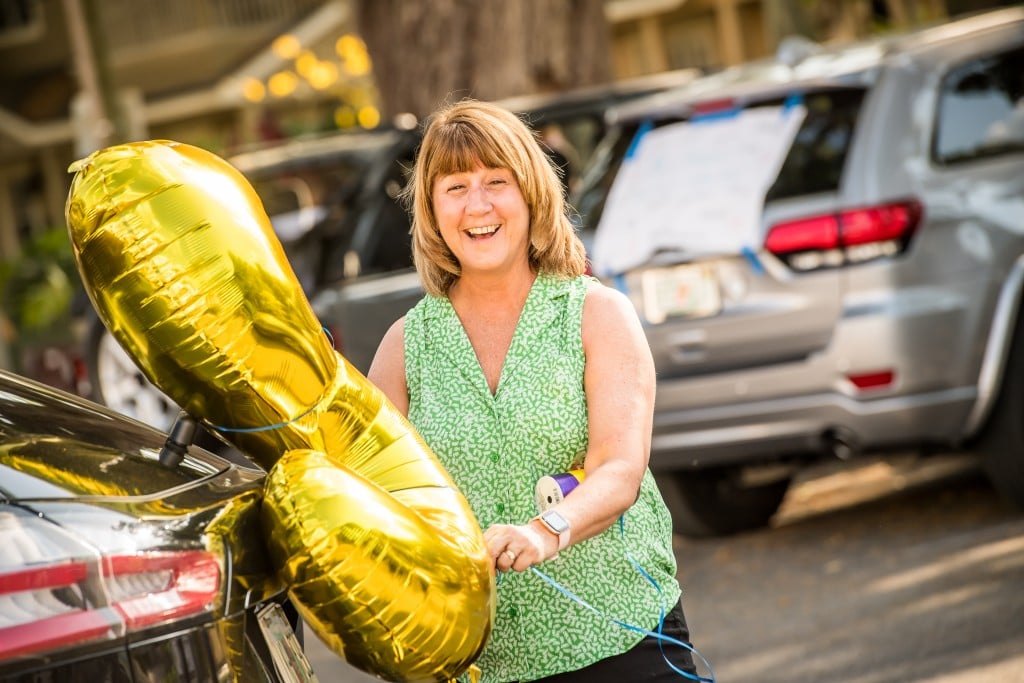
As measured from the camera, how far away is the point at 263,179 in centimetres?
Answer: 898

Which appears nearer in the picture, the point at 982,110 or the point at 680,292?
the point at 680,292

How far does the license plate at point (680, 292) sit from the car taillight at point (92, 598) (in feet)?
13.3

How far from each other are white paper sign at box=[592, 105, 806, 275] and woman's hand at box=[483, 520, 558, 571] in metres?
3.68

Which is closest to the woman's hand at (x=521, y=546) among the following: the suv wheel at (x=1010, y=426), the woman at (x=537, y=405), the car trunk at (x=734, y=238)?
the woman at (x=537, y=405)

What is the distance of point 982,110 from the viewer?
21.2 feet

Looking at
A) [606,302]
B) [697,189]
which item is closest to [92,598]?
[606,302]

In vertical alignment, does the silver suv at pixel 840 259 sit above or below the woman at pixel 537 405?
below

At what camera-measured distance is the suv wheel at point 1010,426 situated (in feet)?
19.9

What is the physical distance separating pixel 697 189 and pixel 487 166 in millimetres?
3580

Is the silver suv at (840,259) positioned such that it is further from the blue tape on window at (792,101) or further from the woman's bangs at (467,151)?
Result: the woman's bangs at (467,151)

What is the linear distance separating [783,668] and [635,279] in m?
1.80

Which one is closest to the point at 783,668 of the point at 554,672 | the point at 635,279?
the point at 635,279

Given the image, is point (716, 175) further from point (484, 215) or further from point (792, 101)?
point (484, 215)

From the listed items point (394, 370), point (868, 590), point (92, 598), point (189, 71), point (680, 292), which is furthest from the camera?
point (189, 71)
